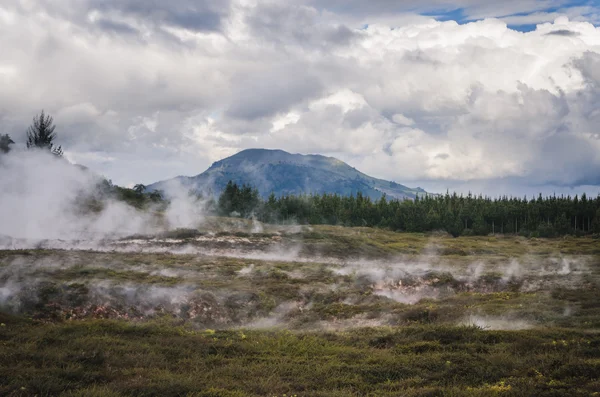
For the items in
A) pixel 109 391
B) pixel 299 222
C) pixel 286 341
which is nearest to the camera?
pixel 109 391

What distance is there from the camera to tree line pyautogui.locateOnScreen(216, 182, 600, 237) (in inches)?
5674

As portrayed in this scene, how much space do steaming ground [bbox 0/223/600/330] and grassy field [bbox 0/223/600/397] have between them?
0.54ft

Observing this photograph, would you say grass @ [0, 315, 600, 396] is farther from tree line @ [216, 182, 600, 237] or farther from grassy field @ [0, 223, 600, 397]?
tree line @ [216, 182, 600, 237]

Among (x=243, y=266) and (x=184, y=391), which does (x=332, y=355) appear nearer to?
(x=184, y=391)

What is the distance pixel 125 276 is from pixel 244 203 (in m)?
109

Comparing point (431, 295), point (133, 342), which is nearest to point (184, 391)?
point (133, 342)

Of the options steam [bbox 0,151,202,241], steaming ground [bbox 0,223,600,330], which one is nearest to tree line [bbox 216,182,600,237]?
steam [bbox 0,151,202,241]

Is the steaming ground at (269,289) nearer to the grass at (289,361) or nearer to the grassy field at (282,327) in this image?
A: the grassy field at (282,327)

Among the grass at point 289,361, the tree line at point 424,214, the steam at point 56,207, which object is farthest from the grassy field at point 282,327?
the tree line at point 424,214

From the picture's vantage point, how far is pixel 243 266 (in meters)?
52.2

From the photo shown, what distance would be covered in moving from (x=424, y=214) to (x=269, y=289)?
117m

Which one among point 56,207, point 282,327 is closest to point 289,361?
point 282,327

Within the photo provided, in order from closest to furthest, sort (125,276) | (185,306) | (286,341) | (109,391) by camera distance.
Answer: (109,391) → (286,341) → (185,306) → (125,276)

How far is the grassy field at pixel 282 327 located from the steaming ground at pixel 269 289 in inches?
6.5
